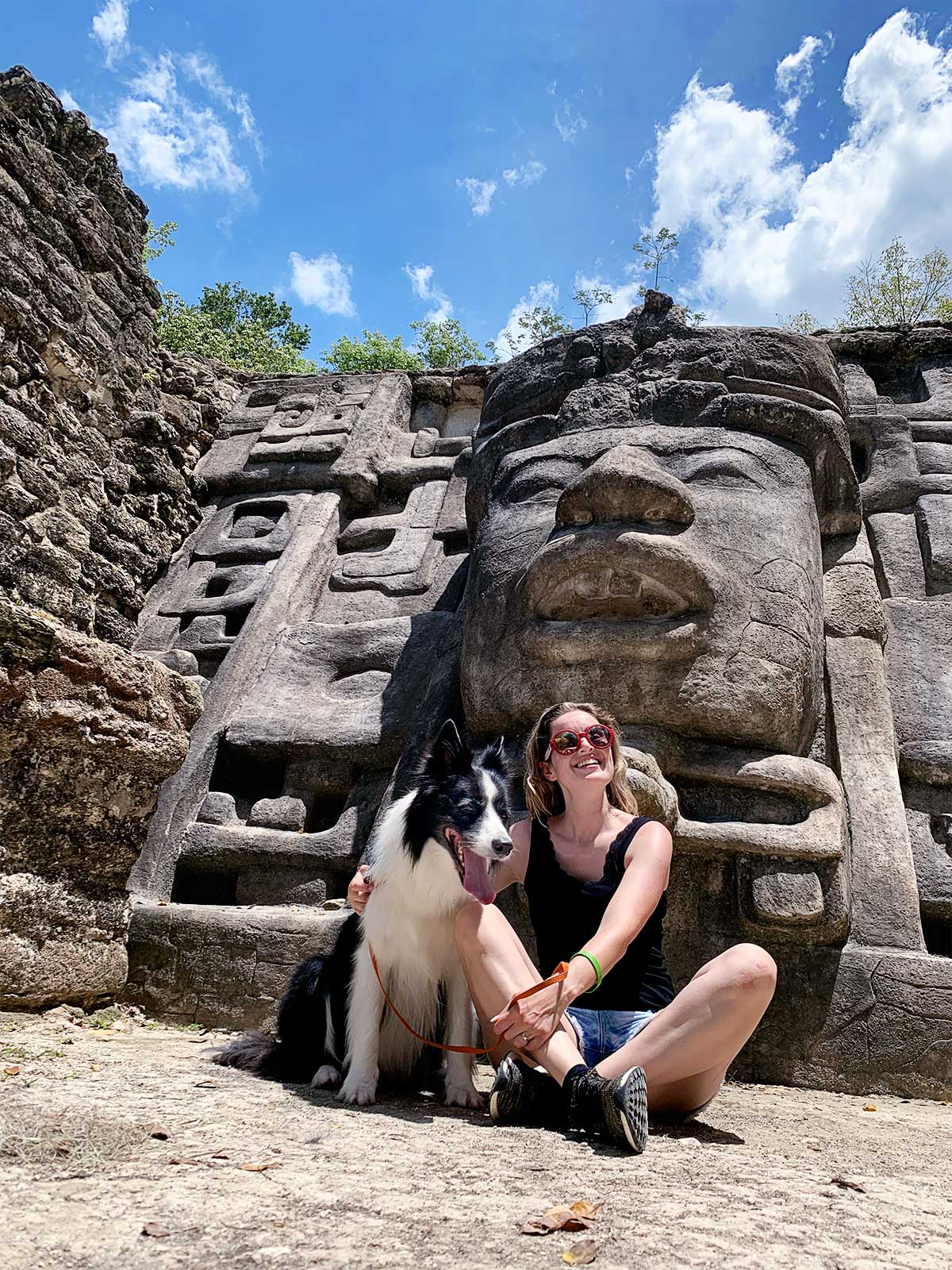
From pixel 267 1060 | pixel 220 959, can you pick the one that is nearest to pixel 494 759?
pixel 267 1060

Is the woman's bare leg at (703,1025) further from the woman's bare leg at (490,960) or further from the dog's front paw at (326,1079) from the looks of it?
the dog's front paw at (326,1079)

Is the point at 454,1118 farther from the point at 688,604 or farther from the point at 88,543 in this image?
the point at 88,543

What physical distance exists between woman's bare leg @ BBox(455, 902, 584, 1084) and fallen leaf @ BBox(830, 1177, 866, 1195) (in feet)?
2.21

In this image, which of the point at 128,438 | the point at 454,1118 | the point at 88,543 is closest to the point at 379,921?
the point at 454,1118

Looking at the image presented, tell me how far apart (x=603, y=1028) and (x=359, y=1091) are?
27.1 inches

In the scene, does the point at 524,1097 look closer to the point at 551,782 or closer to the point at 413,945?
the point at 413,945

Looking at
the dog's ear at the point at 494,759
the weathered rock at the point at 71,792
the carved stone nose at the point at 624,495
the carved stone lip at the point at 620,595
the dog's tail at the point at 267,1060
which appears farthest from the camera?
the carved stone nose at the point at 624,495

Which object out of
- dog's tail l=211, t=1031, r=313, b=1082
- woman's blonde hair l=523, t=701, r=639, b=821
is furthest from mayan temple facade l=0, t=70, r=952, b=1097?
dog's tail l=211, t=1031, r=313, b=1082

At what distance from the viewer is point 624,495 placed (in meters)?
3.94

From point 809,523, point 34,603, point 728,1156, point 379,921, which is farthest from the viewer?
point 34,603

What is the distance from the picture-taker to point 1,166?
17.4 feet

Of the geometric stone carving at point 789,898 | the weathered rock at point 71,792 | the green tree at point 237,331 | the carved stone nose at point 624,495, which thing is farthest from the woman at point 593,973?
the green tree at point 237,331

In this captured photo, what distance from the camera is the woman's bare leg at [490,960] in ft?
7.95

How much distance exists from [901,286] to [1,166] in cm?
1483
